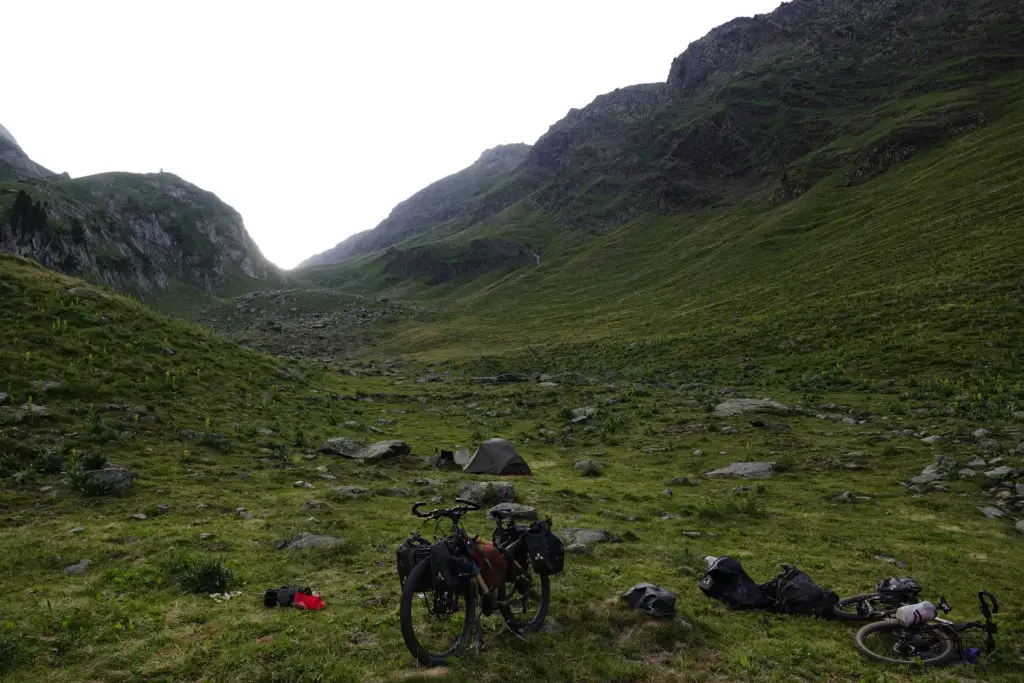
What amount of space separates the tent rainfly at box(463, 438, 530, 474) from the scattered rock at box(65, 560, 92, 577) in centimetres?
1293

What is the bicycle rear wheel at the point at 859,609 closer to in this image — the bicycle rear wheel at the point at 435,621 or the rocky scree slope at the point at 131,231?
the bicycle rear wheel at the point at 435,621

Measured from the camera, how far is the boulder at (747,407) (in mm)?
28691

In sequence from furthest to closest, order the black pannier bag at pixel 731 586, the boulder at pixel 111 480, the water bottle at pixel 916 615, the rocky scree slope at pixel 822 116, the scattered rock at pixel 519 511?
the rocky scree slope at pixel 822 116 < the scattered rock at pixel 519 511 < the boulder at pixel 111 480 < the black pannier bag at pixel 731 586 < the water bottle at pixel 916 615

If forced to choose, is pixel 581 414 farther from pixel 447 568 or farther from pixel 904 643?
pixel 447 568

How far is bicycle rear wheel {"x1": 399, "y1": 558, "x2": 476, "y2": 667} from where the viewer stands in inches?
292

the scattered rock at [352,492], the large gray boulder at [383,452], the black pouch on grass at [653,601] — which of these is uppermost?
the scattered rock at [352,492]

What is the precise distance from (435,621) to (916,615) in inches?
312

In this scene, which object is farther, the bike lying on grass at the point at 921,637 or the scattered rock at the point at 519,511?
the scattered rock at the point at 519,511

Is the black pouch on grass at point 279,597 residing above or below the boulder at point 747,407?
above

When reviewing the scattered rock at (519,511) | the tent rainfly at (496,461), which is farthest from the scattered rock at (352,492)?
the tent rainfly at (496,461)

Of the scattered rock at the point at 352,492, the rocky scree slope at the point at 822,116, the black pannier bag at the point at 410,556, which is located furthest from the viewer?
the rocky scree slope at the point at 822,116

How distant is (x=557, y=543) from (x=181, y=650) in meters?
5.91

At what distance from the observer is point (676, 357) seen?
46.4m

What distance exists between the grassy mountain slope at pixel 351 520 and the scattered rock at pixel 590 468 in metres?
0.47
